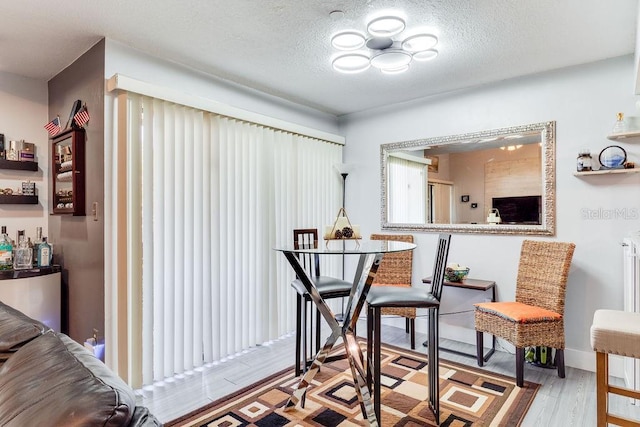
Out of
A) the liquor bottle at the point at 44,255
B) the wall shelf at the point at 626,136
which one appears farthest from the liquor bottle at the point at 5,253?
the wall shelf at the point at 626,136

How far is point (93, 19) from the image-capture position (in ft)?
7.44

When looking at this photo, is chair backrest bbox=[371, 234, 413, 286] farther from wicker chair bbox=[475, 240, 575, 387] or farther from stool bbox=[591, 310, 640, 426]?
stool bbox=[591, 310, 640, 426]

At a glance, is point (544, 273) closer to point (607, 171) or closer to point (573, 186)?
point (573, 186)

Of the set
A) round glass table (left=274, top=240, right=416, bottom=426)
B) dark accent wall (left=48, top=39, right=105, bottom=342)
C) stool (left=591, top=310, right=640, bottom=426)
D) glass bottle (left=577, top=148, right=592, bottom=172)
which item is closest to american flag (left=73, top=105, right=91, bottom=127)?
dark accent wall (left=48, top=39, right=105, bottom=342)

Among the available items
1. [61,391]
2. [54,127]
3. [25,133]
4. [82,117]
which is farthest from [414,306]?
[25,133]

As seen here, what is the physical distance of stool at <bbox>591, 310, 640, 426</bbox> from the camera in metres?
1.60

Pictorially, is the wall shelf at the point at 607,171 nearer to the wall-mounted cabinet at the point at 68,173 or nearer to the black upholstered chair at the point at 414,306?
the black upholstered chair at the point at 414,306

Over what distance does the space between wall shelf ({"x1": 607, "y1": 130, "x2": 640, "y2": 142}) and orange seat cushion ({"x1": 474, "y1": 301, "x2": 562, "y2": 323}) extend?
140cm

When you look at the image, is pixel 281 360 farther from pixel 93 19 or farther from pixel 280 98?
pixel 93 19

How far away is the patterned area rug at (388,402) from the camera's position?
2.22 m

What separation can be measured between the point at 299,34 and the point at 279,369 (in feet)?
8.25

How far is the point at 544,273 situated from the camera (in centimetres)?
299

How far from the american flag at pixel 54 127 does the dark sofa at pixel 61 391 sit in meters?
2.58

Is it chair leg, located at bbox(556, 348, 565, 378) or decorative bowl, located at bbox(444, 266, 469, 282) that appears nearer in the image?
chair leg, located at bbox(556, 348, 565, 378)
